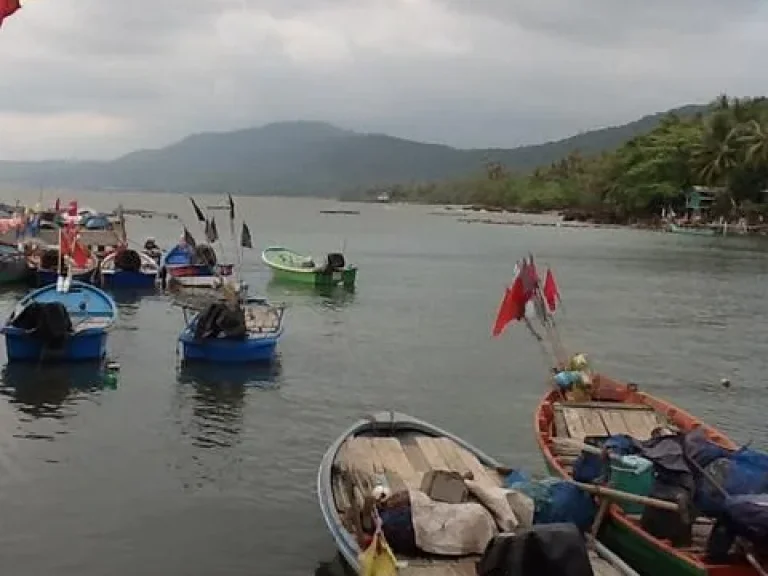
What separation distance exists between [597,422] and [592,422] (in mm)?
87

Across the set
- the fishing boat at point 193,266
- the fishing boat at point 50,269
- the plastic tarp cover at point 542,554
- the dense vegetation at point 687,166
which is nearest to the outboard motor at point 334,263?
the fishing boat at point 193,266

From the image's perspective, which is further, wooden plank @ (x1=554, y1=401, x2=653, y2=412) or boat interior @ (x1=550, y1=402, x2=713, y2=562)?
wooden plank @ (x1=554, y1=401, x2=653, y2=412)

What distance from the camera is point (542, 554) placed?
9773 mm

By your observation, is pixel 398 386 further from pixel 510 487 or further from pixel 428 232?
pixel 428 232

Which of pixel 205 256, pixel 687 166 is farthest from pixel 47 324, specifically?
pixel 687 166

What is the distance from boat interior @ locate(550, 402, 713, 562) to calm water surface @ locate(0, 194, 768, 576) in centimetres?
185

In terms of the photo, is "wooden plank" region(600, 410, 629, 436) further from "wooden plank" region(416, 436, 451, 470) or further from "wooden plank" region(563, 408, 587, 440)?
"wooden plank" region(416, 436, 451, 470)

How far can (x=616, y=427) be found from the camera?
17.2 m

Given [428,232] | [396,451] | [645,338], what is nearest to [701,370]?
[645,338]

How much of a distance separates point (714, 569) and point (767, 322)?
33.9 metres

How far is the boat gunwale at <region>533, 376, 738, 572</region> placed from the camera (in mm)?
11766

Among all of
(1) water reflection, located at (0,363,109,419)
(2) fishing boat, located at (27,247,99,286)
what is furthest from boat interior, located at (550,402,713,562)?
(2) fishing boat, located at (27,247,99,286)

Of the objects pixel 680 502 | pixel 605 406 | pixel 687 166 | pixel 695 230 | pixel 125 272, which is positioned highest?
pixel 687 166

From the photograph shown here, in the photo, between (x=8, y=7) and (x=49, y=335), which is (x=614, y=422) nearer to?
(x=8, y=7)
